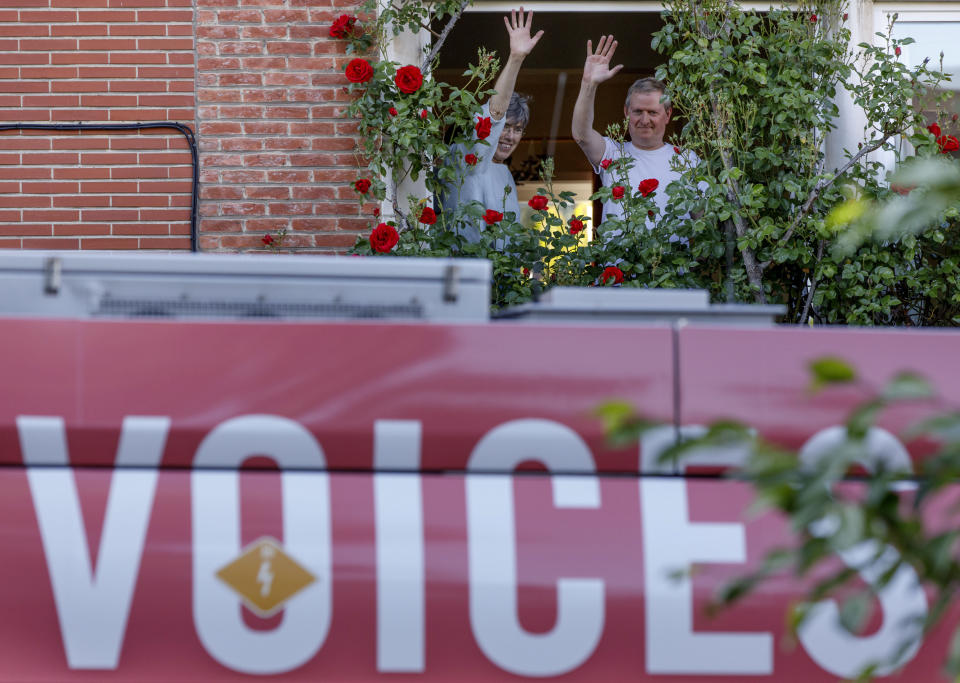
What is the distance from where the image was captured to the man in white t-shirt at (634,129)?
505 centimetres

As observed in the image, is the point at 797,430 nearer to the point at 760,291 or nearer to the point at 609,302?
the point at 609,302

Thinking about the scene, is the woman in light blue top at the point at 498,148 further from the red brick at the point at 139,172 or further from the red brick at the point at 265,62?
the red brick at the point at 139,172

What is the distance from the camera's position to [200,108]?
4922 millimetres

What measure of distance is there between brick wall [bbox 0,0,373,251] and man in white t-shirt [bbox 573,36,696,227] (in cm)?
113

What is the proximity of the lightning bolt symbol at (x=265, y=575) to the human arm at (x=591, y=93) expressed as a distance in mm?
3674

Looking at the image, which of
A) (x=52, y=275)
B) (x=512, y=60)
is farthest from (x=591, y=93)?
(x=52, y=275)

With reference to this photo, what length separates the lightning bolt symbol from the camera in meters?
1.81

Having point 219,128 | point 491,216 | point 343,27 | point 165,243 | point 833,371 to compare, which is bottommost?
point 833,371

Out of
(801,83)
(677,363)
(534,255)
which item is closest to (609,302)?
(677,363)

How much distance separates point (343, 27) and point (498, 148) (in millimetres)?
944

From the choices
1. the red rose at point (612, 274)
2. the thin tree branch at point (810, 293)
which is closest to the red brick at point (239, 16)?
the red rose at point (612, 274)

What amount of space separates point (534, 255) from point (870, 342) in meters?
2.75

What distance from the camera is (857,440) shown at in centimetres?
85

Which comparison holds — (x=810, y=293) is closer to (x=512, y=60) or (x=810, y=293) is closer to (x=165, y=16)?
(x=512, y=60)
